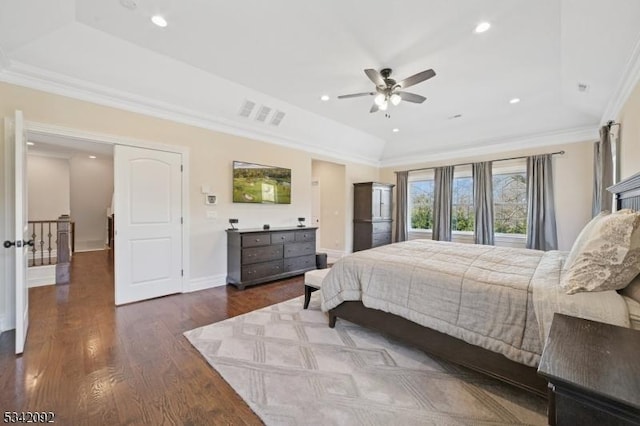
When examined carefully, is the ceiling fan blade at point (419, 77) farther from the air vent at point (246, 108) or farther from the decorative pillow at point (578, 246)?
the air vent at point (246, 108)

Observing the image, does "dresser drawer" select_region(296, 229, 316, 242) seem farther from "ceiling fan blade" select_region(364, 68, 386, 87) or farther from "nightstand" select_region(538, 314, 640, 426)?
"nightstand" select_region(538, 314, 640, 426)

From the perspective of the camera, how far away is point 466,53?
9.77 feet

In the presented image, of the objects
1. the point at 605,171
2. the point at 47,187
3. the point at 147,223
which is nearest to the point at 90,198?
the point at 47,187

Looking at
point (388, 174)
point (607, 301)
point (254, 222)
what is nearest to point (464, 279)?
point (607, 301)

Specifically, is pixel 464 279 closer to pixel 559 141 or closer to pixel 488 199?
pixel 488 199

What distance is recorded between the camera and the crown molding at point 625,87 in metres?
2.49

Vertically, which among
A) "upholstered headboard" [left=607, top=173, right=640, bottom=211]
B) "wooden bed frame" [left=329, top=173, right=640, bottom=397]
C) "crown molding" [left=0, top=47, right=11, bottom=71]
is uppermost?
"crown molding" [left=0, top=47, right=11, bottom=71]

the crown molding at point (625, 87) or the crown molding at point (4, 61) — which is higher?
the crown molding at point (4, 61)

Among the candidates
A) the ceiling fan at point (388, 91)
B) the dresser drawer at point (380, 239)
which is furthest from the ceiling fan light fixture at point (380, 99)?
the dresser drawer at point (380, 239)

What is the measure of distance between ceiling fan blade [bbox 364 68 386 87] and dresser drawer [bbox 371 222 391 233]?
3.87m

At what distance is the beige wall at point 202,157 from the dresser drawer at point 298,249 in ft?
2.04

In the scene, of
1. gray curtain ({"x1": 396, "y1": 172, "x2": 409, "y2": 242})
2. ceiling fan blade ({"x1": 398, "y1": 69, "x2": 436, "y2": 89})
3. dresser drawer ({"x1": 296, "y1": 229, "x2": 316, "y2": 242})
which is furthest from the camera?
gray curtain ({"x1": 396, "y1": 172, "x2": 409, "y2": 242})

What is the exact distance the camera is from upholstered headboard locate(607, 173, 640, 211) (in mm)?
2248

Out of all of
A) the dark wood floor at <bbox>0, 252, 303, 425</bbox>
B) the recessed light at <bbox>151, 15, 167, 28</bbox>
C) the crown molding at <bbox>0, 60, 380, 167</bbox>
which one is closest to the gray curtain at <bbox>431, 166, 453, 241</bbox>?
the crown molding at <bbox>0, 60, 380, 167</bbox>
